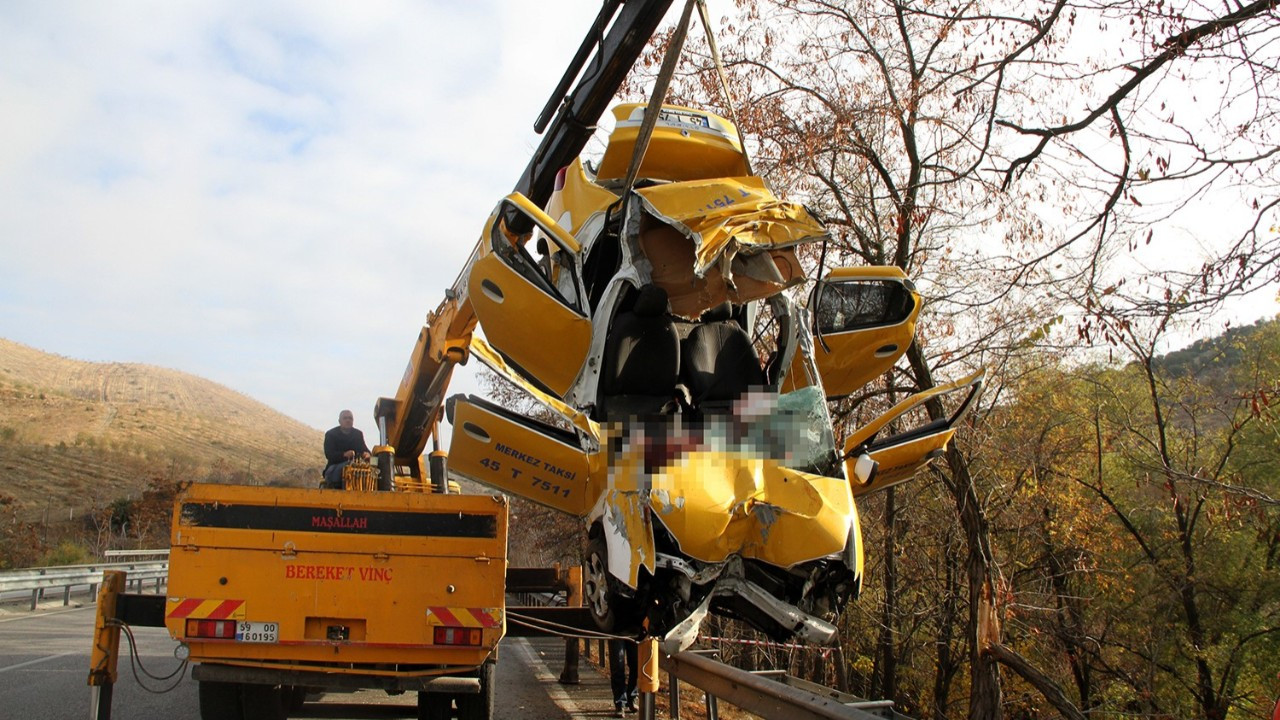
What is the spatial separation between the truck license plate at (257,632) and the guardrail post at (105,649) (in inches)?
54.0

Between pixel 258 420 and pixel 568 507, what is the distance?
130456 millimetres

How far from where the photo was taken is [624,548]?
4656 millimetres

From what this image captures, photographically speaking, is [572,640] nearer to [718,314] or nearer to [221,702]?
[221,702]

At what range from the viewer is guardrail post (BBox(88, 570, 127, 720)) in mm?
6973

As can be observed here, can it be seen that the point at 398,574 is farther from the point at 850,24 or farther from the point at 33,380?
the point at 33,380

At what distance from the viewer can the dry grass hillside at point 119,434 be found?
5794 cm

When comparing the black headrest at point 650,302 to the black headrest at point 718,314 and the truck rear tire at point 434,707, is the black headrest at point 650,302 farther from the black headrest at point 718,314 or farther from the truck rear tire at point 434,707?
the truck rear tire at point 434,707

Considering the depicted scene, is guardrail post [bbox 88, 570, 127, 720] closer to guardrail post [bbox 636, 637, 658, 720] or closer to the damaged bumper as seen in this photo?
guardrail post [bbox 636, 637, 658, 720]

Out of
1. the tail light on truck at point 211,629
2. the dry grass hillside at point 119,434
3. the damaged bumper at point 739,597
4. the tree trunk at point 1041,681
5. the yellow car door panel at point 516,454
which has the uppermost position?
the dry grass hillside at point 119,434

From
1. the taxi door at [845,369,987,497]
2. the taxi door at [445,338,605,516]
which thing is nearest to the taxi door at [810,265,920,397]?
the taxi door at [845,369,987,497]

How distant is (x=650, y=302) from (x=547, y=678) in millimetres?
8922

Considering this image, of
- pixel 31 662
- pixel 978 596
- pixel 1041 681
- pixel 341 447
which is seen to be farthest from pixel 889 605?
pixel 31 662

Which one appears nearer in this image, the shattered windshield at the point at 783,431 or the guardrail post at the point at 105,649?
the shattered windshield at the point at 783,431

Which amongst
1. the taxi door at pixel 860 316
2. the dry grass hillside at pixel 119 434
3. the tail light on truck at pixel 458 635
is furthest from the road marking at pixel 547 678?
the dry grass hillside at pixel 119 434
